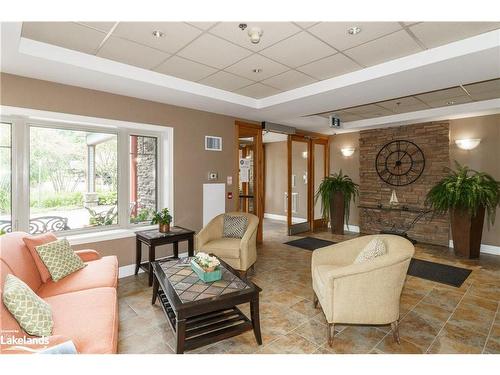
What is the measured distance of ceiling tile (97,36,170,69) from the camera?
273cm

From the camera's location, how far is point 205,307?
2.08 metres

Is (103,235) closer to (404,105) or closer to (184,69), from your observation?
(184,69)

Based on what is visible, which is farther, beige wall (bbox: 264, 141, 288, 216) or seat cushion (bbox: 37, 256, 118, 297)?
beige wall (bbox: 264, 141, 288, 216)

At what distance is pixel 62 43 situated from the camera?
2701mm

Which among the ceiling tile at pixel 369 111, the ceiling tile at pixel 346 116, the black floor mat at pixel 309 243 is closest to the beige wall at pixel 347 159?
the ceiling tile at pixel 346 116

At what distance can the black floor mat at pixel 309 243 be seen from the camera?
555cm

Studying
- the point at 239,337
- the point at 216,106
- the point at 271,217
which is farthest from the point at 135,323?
the point at 271,217

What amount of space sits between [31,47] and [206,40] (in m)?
1.63

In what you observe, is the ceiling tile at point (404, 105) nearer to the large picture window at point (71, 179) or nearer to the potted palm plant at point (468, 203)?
the potted palm plant at point (468, 203)

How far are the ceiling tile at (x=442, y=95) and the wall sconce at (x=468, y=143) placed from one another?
125cm

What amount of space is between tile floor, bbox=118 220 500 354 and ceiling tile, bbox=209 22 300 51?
106 inches

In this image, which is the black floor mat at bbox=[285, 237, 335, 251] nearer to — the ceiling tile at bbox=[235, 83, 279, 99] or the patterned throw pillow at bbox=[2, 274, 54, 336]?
the ceiling tile at bbox=[235, 83, 279, 99]

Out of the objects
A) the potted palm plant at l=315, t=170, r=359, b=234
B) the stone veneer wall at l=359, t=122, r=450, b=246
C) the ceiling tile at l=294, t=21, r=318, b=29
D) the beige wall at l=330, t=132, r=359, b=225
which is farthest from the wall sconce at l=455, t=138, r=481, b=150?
the ceiling tile at l=294, t=21, r=318, b=29
